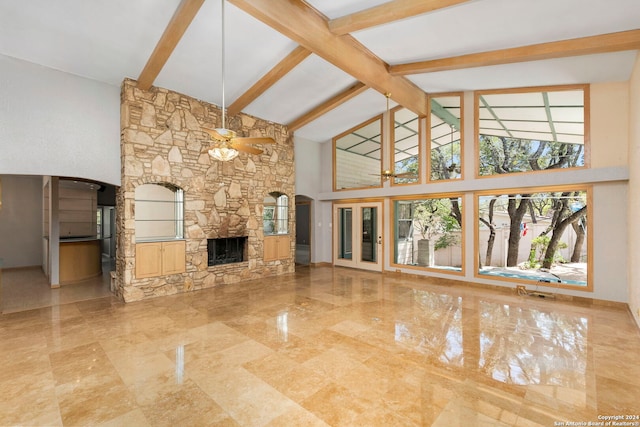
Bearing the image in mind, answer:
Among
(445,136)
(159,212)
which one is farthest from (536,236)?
(159,212)

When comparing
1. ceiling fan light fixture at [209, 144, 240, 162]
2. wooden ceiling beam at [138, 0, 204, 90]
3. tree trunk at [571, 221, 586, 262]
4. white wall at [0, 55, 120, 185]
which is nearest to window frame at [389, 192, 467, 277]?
tree trunk at [571, 221, 586, 262]

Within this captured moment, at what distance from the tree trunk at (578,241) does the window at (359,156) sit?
171 inches

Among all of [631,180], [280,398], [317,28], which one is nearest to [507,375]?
[280,398]

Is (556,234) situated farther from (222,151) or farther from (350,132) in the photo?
(222,151)

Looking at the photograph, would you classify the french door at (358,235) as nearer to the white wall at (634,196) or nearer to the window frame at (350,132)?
the window frame at (350,132)

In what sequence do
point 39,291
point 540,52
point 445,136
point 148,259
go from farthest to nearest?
point 445,136 < point 39,291 < point 148,259 < point 540,52

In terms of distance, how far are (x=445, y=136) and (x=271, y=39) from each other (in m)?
4.60

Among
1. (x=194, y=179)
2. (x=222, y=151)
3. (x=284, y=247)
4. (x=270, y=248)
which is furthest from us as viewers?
(x=284, y=247)

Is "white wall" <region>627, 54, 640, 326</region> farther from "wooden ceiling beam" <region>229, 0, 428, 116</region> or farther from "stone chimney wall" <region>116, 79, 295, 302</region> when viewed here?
"stone chimney wall" <region>116, 79, 295, 302</region>

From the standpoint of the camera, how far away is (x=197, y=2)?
11.9ft

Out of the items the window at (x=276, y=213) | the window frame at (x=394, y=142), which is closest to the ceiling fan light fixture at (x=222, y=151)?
the window at (x=276, y=213)

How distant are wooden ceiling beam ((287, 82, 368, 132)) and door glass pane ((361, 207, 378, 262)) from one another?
3097mm

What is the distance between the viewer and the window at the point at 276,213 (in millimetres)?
8148

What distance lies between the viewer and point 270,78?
560 centimetres
